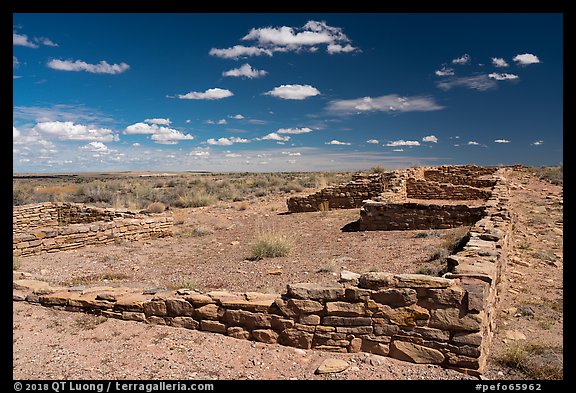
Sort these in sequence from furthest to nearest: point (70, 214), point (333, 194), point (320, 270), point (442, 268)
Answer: point (333, 194)
point (70, 214)
point (320, 270)
point (442, 268)

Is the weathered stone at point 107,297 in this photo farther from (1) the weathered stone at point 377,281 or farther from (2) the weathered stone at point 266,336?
(1) the weathered stone at point 377,281

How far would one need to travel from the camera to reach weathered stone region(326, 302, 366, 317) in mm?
3812

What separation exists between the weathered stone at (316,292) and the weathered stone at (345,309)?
70 mm

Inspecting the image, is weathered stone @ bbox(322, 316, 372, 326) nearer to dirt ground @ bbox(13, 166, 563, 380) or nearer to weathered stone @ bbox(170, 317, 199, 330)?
dirt ground @ bbox(13, 166, 563, 380)

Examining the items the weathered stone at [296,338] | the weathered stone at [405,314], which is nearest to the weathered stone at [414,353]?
the weathered stone at [405,314]

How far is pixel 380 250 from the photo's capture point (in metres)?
8.05

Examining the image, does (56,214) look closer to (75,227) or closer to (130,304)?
(75,227)

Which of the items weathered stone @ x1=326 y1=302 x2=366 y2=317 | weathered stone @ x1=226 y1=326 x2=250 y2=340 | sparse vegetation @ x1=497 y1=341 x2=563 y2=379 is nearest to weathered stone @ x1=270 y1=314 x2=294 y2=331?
weathered stone @ x1=226 y1=326 x2=250 y2=340

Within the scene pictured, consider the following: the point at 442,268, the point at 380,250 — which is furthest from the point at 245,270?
the point at 442,268

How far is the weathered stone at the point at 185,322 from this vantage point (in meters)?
4.48

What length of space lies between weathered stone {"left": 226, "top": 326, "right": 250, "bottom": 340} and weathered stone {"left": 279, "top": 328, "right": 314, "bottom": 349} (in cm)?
42

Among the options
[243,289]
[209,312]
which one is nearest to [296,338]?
[209,312]
